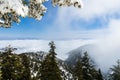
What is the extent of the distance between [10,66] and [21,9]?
28303 millimetres

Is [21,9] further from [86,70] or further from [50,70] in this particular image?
[86,70]

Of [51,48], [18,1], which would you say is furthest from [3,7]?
[51,48]

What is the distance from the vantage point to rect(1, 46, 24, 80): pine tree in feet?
108

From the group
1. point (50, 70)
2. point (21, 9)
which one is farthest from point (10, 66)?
point (21, 9)

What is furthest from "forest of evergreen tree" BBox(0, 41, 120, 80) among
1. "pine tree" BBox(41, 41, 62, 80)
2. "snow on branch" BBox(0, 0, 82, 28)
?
"snow on branch" BBox(0, 0, 82, 28)

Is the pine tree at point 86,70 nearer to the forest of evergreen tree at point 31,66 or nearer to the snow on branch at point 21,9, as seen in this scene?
the forest of evergreen tree at point 31,66

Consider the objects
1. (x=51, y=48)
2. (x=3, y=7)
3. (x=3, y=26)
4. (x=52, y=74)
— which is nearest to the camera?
(x=3, y=7)

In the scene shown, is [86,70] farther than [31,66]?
Yes

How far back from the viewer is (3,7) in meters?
5.34

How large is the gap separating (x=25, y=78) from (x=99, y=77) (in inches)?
680

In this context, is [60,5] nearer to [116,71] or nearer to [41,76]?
[41,76]

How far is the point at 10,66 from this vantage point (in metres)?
33.1

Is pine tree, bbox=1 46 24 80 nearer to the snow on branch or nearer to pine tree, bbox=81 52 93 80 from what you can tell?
pine tree, bbox=81 52 93 80

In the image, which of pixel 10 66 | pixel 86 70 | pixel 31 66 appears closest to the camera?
pixel 10 66
